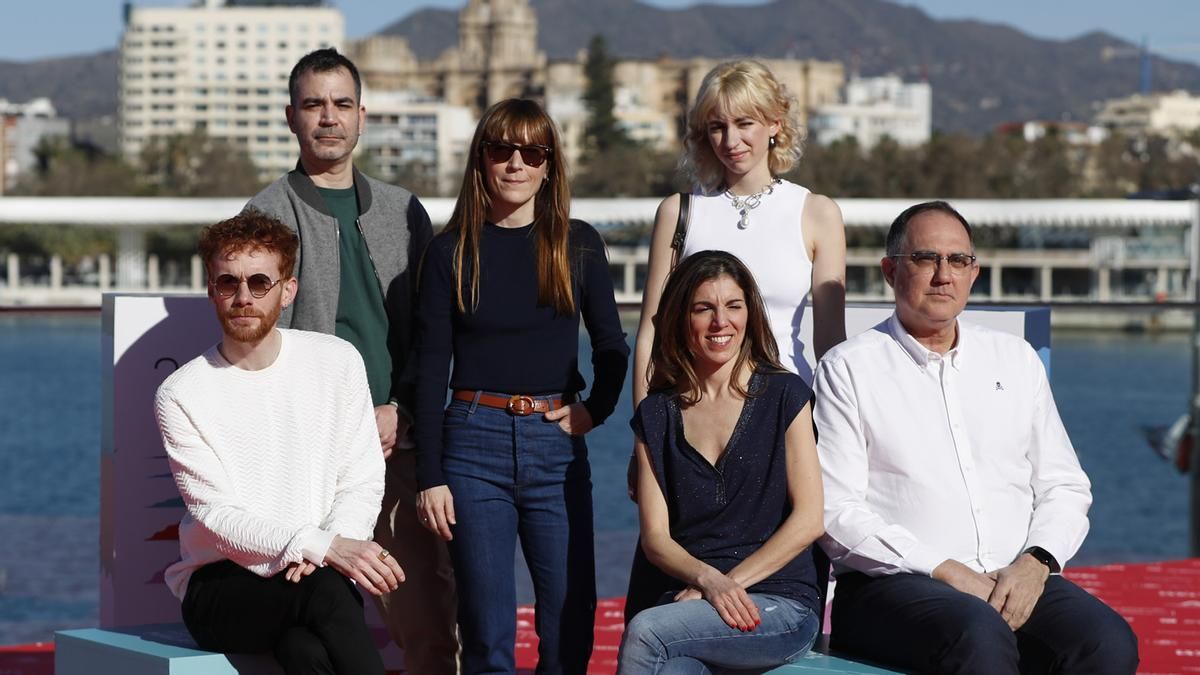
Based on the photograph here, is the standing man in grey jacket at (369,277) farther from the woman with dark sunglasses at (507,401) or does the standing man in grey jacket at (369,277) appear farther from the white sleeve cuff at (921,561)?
the white sleeve cuff at (921,561)

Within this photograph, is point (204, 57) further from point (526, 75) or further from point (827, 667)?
point (827, 667)

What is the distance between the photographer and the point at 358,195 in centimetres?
309

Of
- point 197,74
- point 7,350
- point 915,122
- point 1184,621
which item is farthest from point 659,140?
point 1184,621

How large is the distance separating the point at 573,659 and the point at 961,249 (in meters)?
0.93

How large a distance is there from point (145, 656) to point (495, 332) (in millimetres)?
Answer: 750

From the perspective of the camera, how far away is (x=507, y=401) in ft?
9.16

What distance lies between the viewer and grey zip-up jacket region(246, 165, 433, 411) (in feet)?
9.83

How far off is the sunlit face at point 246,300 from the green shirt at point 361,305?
0.31m

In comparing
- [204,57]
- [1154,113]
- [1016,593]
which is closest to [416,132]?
[204,57]

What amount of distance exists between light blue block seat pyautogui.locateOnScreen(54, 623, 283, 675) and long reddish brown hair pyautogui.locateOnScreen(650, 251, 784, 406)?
773 mm

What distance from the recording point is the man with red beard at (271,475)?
103 inches

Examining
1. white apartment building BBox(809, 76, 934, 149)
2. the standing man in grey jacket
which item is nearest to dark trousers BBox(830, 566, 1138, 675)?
the standing man in grey jacket

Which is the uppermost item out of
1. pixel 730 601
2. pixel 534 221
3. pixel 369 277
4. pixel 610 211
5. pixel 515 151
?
pixel 610 211

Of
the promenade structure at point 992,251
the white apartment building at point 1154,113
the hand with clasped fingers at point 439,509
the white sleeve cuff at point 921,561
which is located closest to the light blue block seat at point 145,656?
the hand with clasped fingers at point 439,509
